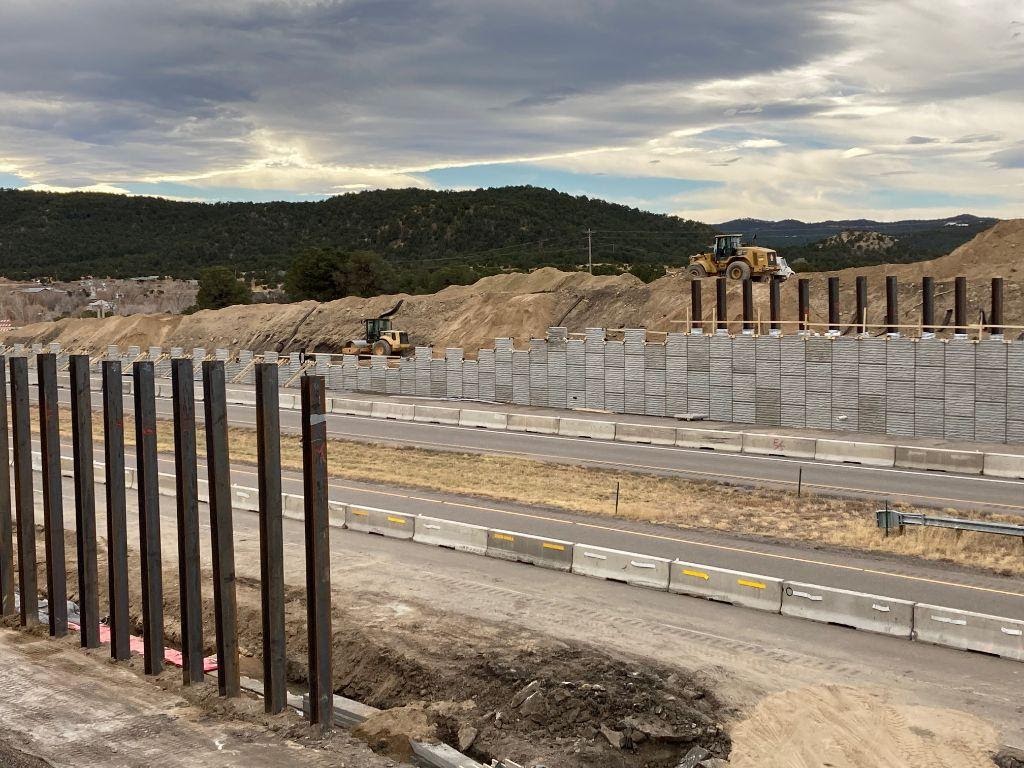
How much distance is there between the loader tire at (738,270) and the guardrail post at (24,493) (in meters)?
40.8

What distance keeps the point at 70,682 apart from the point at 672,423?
3024 cm

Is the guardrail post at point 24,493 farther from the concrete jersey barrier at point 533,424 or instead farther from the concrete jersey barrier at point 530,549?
the concrete jersey barrier at point 533,424

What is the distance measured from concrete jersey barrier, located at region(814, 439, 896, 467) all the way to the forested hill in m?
120

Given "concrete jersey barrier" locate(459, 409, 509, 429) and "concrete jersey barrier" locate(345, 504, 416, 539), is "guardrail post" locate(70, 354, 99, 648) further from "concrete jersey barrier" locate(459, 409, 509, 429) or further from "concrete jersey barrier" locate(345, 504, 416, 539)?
"concrete jersey barrier" locate(459, 409, 509, 429)

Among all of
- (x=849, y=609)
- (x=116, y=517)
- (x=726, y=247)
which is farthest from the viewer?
(x=726, y=247)

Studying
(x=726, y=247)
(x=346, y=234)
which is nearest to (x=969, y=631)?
(x=726, y=247)

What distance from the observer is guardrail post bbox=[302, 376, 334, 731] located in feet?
41.5

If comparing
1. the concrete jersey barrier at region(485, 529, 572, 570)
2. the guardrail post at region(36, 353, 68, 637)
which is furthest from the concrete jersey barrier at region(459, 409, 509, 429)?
the guardrail post at region(36, 353, 68, 637)

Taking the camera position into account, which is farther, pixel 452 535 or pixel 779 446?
pixel 779 446

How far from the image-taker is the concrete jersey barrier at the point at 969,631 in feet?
49.0

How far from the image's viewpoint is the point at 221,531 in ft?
45.5

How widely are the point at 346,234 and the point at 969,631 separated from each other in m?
175

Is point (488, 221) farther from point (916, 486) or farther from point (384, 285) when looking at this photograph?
point (916, 486)

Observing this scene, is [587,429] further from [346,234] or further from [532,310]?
[346,234]
